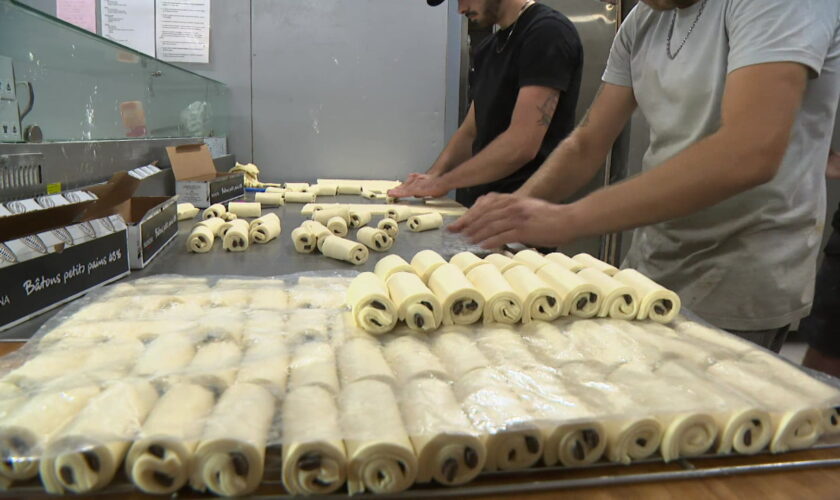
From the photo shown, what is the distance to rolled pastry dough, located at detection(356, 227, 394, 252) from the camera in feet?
5.98

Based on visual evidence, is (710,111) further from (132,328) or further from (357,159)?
(357,159)

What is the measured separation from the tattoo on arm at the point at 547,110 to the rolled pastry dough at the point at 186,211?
1.44 meters

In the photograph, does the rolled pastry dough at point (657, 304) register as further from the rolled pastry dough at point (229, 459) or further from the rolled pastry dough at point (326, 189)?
the rolled pastry dough at point (326, 189)

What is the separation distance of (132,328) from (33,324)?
0.26 m

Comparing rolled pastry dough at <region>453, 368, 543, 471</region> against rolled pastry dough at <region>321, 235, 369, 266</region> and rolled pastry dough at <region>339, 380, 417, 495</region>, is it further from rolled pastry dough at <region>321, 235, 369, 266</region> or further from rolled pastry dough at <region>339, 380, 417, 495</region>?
rolled pastry dough at <region>321, 235, 369, 266</region>

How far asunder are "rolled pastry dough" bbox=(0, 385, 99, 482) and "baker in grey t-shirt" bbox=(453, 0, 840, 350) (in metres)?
0.94

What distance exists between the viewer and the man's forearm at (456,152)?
11.0 ft

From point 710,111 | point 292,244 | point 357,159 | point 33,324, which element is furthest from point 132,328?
point 357,159

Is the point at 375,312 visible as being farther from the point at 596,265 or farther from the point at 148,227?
the point at 148,227

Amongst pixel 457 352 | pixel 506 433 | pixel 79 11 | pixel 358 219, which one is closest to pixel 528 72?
pixel 358 219

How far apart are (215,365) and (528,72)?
1.93 metres

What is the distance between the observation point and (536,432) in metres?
0.66

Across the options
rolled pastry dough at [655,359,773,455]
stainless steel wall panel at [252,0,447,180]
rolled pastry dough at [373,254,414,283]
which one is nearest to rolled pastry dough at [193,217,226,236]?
rolled pastry dough at [373,254,414,283]

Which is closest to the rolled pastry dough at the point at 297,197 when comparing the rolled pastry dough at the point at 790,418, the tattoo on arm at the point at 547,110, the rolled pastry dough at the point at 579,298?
the tattoo on arm at the point at 547,110
